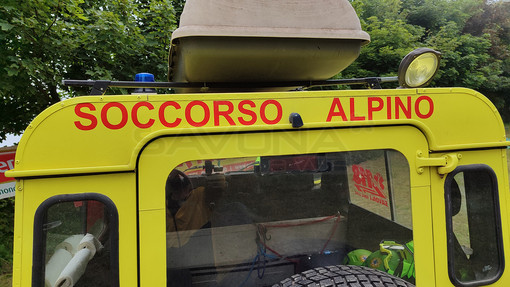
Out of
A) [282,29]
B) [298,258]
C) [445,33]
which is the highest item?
[445,33]

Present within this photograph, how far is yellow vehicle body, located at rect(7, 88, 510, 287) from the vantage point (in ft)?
4.26

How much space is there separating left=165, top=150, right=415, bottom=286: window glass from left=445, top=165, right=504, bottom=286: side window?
330 mm

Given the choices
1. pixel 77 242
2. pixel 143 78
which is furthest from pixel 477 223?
pixel 143 78

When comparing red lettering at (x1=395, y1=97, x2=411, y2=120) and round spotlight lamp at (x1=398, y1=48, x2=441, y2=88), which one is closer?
red lettering at (x1=395, y1=97, x2=411, y2=120)

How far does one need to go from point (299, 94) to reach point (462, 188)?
3.37 ft

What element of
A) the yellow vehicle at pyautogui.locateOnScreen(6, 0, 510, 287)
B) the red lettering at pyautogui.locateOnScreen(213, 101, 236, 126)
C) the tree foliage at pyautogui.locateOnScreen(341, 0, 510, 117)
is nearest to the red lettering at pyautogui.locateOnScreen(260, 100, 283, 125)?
the yellow vehicle at pyautogui.locateOnScreen(6, 0, 510, 287)

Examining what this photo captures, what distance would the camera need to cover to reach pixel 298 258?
1.62 metres

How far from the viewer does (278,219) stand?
157cm

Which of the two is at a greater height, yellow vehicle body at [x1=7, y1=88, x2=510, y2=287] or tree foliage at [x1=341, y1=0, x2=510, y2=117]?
tree foliage at [x1=341, y1=0, x2=510, y2=117]

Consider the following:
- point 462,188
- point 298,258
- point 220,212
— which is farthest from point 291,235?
point 462,188

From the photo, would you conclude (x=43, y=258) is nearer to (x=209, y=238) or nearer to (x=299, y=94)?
(x=209, y=238)

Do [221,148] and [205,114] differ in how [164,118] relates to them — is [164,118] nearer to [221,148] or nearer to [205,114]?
[205,114]

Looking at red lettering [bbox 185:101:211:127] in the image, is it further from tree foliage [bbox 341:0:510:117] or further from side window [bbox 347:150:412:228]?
tree foliage [bbox 341:0:510:117]

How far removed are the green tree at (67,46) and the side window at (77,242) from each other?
338 centimetres
